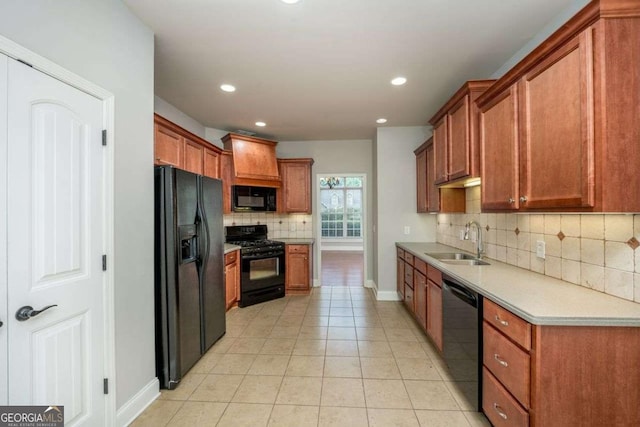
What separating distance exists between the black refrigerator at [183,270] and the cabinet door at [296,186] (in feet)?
7.00

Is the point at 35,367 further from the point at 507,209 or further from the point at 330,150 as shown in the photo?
the point at 330,150

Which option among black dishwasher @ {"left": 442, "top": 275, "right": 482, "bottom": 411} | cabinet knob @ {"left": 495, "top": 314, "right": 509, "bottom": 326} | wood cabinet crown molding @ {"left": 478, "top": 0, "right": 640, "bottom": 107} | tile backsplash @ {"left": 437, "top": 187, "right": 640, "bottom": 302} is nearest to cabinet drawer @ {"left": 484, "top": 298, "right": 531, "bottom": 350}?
cabinet knob @ {"left": 495, "top": 314, "right": 509, "bottom": 326}

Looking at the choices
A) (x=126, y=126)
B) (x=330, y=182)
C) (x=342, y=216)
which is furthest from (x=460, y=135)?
(x=342, y=216)

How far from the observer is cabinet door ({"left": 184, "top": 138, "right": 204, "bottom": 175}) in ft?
10.9

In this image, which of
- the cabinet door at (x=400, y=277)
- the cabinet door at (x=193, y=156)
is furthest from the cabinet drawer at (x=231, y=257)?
the cabinet door at (x=400, y=277)

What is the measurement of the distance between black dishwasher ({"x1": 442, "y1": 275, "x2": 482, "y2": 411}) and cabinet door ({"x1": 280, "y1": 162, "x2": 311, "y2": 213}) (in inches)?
117

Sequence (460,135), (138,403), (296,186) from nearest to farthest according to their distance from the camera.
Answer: (138,403), (460,135), (296,186)

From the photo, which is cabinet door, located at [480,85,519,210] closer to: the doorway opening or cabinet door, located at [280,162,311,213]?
cabinet door, located at [280,162,311,213]

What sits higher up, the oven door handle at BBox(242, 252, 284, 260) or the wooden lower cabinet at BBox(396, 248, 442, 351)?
the oven door handle at BBox(242, 252, 284, 260)

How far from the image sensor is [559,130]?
1454 millimetres

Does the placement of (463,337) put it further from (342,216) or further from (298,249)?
(342,216)

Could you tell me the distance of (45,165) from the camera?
132cm

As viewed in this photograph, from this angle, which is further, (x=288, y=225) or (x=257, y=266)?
(x=288, y=225)

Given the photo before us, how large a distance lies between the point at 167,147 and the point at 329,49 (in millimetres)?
1958
